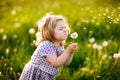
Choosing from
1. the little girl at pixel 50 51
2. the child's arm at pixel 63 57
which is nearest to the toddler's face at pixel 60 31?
the little girl at pixel 50 51

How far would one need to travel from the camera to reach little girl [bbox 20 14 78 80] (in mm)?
3593

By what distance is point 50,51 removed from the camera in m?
3.65

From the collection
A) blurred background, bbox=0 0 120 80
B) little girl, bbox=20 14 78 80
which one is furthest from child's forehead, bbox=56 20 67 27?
blurred background, bbox=0 0 120 80

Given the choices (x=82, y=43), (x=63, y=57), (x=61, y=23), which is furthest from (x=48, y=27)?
A: (x=82, y=43)

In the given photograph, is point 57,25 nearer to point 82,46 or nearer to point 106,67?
point 106,67

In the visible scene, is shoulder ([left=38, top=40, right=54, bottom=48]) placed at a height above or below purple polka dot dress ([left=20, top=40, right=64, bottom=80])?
above

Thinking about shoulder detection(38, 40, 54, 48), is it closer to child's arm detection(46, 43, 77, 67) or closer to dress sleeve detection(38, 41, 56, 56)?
dress sleeve detection(38, 41, 56, 56)

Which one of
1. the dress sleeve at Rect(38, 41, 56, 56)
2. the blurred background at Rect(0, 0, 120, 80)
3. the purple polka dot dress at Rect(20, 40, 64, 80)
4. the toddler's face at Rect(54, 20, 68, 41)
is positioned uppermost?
the toddler's face at Rect(54, 20, 68, 41)

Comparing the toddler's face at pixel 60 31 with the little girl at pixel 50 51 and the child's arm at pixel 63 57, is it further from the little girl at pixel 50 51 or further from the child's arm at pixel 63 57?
the child's arm at pixel 63 57

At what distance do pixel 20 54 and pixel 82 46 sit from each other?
0.69 m

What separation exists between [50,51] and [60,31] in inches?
7.4

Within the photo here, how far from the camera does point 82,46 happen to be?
4844mm

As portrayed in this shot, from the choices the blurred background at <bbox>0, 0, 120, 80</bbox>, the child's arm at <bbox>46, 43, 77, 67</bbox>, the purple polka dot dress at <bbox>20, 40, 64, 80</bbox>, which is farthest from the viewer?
the blurred background at <bbox>0, 0, 120, 80</bbox>

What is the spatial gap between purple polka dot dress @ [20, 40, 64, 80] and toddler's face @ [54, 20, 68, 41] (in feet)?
0.38
